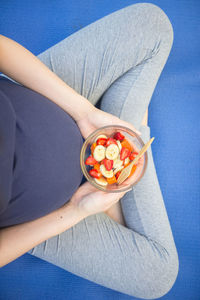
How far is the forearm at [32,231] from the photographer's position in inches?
18.8

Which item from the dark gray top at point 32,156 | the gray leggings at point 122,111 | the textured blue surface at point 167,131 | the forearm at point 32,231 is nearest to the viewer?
the dark gray top at point 32,156

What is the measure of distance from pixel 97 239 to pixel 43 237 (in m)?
0.20

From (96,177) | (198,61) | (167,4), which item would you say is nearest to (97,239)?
(96,177)

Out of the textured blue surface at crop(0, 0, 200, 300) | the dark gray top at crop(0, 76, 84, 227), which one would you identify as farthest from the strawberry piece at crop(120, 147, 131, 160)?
the textured blue surface at crop(0, 0, 200, 300)

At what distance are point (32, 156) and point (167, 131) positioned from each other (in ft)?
2.14

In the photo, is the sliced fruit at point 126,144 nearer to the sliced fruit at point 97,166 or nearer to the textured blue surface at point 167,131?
the sliced fruit at point 97,166

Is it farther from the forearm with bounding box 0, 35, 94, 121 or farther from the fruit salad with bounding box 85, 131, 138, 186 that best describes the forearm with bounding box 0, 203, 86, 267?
the forearm with bounding box 0, 35, 94, 121

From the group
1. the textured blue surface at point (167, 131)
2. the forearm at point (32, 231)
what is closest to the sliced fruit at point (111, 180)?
the forearm at point (32, 231)

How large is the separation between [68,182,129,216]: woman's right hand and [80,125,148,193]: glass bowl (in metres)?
0.04

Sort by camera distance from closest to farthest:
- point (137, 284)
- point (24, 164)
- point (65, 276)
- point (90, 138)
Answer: point (24, 164) < point (90, 138) < point (137, 284) < point (65, 276)

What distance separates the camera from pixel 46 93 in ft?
1.80

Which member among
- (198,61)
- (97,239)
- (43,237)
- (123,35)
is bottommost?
(97,239)

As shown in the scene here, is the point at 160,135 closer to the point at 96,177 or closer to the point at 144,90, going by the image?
the point at 144,90

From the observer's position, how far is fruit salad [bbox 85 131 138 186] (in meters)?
0.51
